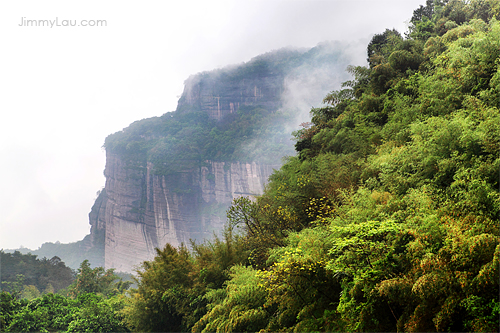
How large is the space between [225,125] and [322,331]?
84.6m

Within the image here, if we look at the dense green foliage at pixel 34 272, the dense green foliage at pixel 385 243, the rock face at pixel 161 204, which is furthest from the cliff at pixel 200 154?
the dense green foliage at pixel 385 243

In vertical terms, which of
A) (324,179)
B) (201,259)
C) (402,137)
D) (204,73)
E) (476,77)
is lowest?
(201,259)

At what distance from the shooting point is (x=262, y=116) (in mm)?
80625

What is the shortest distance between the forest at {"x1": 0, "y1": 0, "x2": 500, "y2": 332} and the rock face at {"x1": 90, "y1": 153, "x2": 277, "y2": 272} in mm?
55960

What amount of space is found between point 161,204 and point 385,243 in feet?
243

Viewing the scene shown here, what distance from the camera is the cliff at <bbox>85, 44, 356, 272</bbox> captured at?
230 ft

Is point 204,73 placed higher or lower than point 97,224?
higher

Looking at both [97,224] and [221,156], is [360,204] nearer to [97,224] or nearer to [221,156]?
[221,156]

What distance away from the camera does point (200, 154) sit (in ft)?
267

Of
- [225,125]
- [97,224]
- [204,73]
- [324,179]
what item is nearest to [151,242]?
[97,224]

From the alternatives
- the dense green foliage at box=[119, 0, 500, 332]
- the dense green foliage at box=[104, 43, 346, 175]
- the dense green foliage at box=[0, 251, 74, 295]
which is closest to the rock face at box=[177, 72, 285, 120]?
the dense green foliage at box=[104, 43, 346, 175]

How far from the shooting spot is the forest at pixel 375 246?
3.02 metres

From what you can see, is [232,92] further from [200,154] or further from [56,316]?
[56,316]

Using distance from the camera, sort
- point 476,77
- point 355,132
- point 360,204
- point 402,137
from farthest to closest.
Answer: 1. point 355,132
2. point 402,137
3. point 476,77
4. point 360,204
